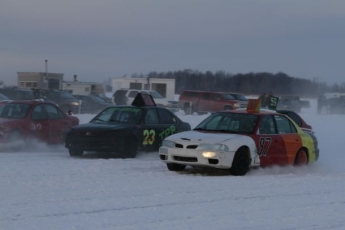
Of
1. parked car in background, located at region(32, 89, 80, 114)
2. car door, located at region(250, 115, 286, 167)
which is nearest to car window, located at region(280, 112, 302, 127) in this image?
car door, located at region(250, 115, 286, 167)

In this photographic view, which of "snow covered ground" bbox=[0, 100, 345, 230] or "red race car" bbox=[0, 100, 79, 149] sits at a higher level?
"red race car" bbox=[0, 100, 79, 149]

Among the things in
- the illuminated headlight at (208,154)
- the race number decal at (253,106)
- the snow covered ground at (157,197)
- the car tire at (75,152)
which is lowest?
the car tire at (75,152)

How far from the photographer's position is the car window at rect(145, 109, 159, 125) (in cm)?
1620

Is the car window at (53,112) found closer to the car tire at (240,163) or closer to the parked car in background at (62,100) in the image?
the car tire at (240,163)

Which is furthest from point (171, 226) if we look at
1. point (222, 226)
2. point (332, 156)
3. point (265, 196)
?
point (332, 156)

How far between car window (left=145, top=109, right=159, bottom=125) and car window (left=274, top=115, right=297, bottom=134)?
3.47 m

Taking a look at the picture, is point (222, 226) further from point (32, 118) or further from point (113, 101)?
point (113, 101)

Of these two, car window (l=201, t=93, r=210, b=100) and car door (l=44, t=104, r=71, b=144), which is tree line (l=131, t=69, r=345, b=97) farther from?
car door (l=44, t=104, r=71, b=144)

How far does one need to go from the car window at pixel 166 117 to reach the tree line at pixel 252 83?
3570 centimetres

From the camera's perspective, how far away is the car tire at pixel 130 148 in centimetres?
1512

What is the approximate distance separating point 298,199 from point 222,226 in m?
2.52

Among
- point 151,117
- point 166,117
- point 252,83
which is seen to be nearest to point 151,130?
point 151,117

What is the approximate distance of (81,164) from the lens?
13336 millimetres

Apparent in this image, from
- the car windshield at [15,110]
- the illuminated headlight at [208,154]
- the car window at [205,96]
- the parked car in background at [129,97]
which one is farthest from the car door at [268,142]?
the car window at [205,96]
